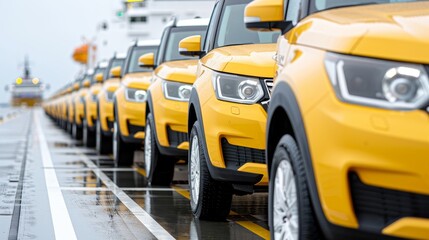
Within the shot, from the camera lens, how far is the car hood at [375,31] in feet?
16.6

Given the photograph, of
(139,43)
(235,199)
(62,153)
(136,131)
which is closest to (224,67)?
(235,199)

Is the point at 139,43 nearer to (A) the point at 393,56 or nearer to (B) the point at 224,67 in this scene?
(B) the point at 224,67

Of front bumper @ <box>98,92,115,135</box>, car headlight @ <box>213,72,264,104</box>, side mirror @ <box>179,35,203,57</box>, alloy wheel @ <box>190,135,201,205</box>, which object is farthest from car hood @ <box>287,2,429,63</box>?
front bumper @ <box>98,92,115,135</box>

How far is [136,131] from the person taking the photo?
50.2ft

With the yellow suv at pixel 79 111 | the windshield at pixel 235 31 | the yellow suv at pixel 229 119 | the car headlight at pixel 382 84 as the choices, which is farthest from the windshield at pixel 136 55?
the car headlight at pixel 382 84

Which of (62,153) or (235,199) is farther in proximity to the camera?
(62,153)

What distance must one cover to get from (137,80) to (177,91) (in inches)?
169

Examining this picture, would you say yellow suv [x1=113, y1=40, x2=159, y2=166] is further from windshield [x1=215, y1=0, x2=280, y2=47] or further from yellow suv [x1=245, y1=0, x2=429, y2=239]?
yellow suv [x1=245, y1=0, x2=429, y2=239]

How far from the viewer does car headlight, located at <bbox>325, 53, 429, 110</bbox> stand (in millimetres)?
4895

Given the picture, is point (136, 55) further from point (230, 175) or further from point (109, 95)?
point (230, 175)

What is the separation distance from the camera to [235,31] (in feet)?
31.3

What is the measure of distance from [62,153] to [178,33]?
749 centimetres

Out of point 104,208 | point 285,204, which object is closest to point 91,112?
point 104,208

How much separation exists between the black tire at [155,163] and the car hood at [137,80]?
304 centimetres
